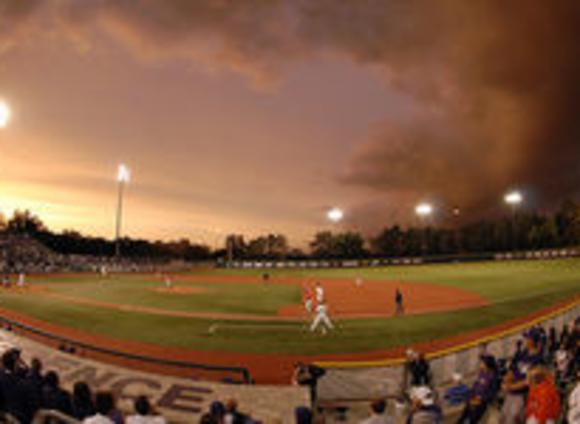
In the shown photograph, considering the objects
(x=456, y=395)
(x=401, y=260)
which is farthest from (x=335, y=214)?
(x=456, y=395)

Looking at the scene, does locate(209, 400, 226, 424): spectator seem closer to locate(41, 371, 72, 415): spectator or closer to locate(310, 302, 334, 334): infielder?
locate(41, 371, 72, 415): spectator

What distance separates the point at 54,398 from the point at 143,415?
1.96 meters

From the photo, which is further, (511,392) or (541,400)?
(511,392)

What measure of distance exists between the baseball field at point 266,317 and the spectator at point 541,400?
32.5 ft

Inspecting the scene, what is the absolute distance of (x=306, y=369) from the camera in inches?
354

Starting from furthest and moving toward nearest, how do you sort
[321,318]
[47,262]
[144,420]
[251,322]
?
1. [47,262]
2. [251,322]
3. [321,318]
4. [144,420]

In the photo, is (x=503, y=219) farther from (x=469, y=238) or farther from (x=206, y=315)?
(x=206, y=315)

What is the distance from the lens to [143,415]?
5418 mm

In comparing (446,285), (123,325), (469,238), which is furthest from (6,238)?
(469,238)

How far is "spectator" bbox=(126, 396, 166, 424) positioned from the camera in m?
5.23

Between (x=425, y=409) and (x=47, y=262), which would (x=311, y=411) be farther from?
(x=47, y=262)

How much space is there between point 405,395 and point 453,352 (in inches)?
74.8

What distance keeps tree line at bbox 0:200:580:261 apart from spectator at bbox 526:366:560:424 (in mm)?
80295

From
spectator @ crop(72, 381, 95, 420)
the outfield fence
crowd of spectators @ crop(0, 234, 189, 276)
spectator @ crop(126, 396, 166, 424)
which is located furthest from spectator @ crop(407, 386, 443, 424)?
the outfield fence
